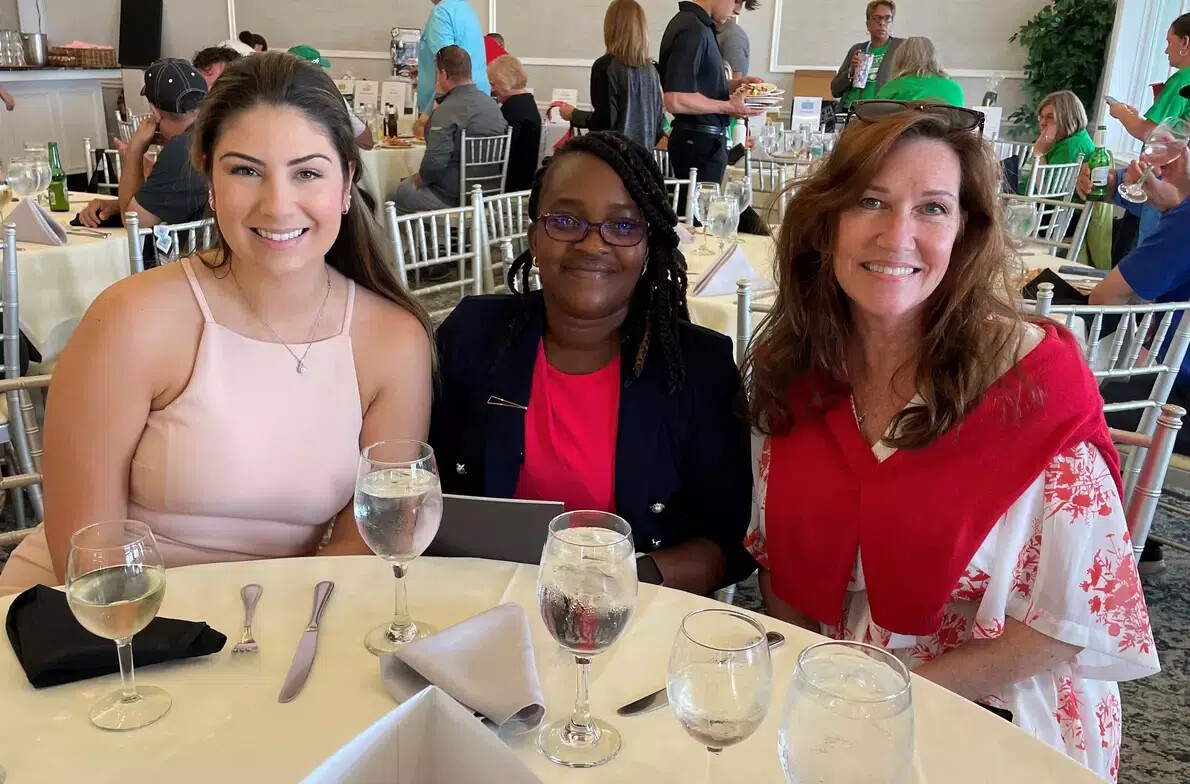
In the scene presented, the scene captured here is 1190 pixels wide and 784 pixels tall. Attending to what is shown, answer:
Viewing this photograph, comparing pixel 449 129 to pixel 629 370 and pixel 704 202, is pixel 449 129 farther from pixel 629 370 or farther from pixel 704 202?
pixel 629 370

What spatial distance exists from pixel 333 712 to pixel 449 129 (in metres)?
5.08

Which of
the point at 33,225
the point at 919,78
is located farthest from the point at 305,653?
the point at 919,78

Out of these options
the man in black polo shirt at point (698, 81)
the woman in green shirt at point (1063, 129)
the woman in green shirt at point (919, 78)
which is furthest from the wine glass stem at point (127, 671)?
the woman in green shirt at point (1063, 129)

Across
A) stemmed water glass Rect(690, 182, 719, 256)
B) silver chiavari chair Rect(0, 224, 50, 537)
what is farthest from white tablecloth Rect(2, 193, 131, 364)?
stemmed water glass Rect(690, 182, 719, 256)

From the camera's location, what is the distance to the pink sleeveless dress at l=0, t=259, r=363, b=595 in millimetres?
1431

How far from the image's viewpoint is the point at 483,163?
582 cm

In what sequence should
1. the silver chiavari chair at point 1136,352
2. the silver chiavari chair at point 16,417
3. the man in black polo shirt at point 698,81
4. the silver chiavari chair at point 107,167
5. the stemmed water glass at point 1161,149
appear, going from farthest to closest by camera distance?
the silver chiavari chair at point 107,167
the man in black polo shirt at point 698,81
the stemmed water glass at point 1161,149
the silver chiavari chair at point 1136,352
the silver chiavari chair at point 16,417

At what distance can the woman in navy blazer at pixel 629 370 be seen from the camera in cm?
154

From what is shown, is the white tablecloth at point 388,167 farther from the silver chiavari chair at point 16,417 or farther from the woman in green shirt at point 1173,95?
the woman in green shirt at point 1173,95

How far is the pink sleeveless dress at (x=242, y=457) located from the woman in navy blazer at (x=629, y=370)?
0.23 meters

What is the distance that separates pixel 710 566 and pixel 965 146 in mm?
770

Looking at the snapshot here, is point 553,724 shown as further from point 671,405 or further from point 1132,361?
point 1132,361

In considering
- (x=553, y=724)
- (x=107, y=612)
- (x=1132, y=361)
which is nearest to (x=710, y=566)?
(x=553, y=724)

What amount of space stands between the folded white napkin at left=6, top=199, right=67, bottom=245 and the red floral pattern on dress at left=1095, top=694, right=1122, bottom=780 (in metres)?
3.22
